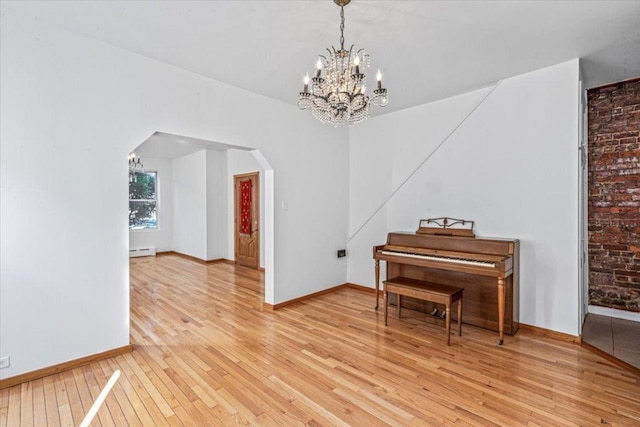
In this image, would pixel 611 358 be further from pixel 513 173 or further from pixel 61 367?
pixel 61 367

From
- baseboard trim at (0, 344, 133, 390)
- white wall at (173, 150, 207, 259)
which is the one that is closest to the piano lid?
baseboard trim at (0, 344, 133, 390)

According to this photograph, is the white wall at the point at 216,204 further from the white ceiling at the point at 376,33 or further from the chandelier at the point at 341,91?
the chandelier at the point at 341,91

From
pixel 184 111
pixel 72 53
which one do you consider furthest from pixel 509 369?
pixel 72 53

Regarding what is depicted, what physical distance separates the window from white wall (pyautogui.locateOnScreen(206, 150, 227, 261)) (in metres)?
→ 2.11

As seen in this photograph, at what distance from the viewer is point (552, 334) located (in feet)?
10.2

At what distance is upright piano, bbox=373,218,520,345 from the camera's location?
3.02 metres

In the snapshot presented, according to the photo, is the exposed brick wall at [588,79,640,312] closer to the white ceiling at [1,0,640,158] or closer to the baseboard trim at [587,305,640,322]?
the baseboard trim at [587,305,640,322]

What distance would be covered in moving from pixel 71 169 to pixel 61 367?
159 centimetres

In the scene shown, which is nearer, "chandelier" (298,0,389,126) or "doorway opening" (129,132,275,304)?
"chandelier" (298,0,389,126)

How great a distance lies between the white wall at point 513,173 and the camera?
3053 mm

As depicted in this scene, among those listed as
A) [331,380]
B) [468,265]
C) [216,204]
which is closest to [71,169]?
[331,380]

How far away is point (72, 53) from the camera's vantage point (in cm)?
250

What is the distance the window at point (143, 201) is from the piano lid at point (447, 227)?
7.25m

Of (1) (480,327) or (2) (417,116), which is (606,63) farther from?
(1) (480,327)
